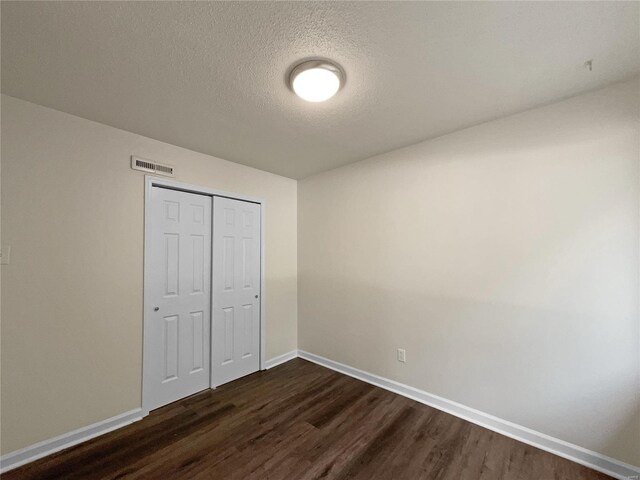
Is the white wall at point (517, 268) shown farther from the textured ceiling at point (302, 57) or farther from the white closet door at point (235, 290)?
the white closet door at point (235, 290)

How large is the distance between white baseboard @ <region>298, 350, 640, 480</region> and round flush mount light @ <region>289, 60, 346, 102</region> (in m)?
2.67

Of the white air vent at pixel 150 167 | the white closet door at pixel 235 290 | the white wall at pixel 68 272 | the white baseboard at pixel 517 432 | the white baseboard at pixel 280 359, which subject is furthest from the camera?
the white baseboard at pixel 280 359

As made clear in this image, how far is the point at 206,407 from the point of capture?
238cm

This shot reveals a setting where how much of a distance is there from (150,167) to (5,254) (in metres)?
1.13

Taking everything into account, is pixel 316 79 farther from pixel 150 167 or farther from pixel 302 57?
pixel 150 167

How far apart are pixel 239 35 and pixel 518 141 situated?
6.83ft

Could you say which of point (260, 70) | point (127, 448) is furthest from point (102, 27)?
point (127, 448)

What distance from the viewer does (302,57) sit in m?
1.42

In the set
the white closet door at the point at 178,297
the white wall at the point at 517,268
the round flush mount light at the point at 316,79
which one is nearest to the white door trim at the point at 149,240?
the white closet door at the point at 178,297

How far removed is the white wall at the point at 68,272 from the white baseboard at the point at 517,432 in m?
2.37

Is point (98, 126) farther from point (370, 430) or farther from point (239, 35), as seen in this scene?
point (370, 430)

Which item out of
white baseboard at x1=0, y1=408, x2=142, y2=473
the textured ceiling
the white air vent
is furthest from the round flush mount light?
white baseboard at x1=0, y1=408, x2=142, y2=473

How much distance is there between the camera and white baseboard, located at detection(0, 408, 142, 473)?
1.68 meters

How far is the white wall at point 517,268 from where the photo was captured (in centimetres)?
164
